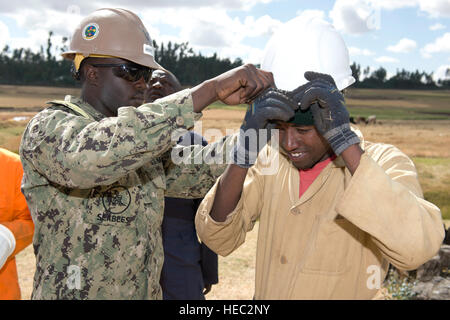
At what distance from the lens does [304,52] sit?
6.55 feet

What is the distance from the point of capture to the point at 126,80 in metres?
2.45

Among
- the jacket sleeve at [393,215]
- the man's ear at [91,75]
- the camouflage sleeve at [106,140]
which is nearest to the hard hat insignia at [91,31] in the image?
the man's ear at [91,75]

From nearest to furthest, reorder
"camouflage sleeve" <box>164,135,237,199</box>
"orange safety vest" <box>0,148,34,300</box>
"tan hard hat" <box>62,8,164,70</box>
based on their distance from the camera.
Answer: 1. "tan hard hat" <box>62,8,164,70</box>
2. "camouflage sleeve" <box>164,135,237,199</box>
3. "orange safety vest" <box>0,148,34,300</box>

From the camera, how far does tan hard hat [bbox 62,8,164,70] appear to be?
93.7 inches

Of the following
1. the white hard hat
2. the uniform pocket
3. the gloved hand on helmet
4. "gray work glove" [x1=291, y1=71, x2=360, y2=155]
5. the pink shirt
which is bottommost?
the gloved hand on helmet

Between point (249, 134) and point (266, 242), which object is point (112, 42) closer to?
point (249, 134)

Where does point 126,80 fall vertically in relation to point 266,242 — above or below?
above

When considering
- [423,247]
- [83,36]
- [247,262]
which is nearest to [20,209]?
[83,36]

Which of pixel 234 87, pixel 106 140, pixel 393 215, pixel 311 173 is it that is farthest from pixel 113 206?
pixel 393 215

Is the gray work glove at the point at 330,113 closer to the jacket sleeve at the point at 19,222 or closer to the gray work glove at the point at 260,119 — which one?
the gray work glove at the point at 260,119

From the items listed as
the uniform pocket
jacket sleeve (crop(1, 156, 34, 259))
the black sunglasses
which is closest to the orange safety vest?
jacket sleeve (crop(1, 156, 34, 259))

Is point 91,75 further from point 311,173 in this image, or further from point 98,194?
point 311,173

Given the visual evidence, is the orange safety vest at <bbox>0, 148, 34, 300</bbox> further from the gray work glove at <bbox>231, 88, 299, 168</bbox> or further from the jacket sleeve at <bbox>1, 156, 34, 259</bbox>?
the gray work glove at <bbox>231, 88, 299, 168</bbox>

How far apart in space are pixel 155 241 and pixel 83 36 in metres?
1.21
